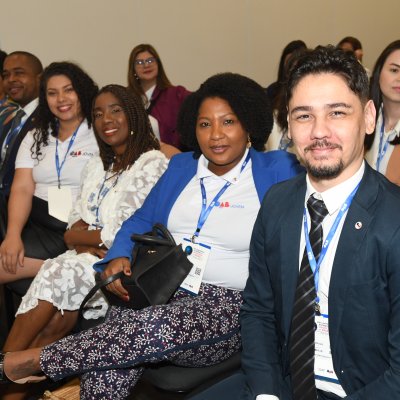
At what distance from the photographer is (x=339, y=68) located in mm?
1532

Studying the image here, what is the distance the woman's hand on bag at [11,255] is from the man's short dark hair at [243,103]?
1.26 meters

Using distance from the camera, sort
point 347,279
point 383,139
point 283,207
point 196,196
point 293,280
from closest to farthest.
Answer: point 347,279 < point 293,280 < point 283,207 < point 196,196 < point 383,139

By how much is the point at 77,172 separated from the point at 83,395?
1.58 m

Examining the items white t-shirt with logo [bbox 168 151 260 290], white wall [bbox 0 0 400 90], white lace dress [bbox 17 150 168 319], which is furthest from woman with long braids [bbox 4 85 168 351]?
white wall [bbox 0 0 400 90]

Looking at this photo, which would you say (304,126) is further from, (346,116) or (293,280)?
(293,280)

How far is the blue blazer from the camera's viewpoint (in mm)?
2414

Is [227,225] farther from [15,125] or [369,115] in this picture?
[15,125]

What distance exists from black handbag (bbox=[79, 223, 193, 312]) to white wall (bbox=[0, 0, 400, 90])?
4.02m

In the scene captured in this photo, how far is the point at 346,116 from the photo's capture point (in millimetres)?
1513

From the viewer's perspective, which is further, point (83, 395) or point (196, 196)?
point (196, 196)

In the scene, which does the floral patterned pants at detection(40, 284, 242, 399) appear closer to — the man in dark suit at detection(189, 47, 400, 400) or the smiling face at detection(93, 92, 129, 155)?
the man in dark suit at detection(189, 47, 400, 400)

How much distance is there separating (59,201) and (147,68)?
6.36ft

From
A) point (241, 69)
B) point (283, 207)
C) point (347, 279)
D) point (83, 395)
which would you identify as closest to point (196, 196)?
point (283, 207)

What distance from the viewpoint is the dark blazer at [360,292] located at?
142 cm
